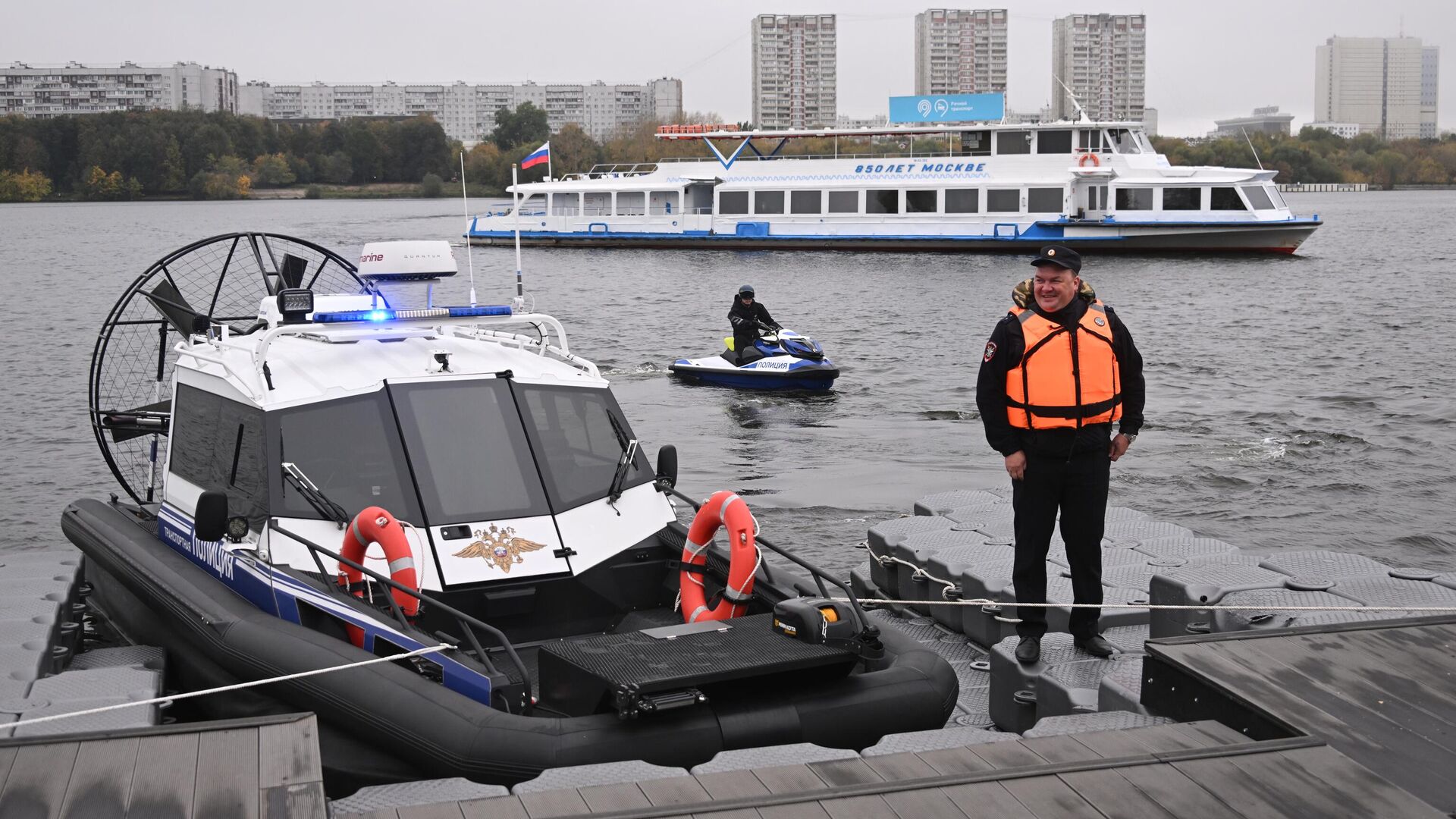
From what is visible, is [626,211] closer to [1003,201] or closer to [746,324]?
[1003,201]

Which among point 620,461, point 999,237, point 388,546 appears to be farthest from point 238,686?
point 999,237

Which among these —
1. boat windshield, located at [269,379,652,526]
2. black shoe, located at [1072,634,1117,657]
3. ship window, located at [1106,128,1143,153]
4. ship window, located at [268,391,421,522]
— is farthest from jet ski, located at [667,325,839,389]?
ship window, located at [1106,128,1143,153]

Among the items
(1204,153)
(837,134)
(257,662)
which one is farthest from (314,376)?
(1204,153)

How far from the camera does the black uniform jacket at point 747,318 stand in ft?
70.4

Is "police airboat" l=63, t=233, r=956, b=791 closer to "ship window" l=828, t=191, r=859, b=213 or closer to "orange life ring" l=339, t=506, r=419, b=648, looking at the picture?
"orange life ring" l=339, t=506, r=419, b=648

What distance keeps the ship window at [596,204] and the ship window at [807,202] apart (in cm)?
879

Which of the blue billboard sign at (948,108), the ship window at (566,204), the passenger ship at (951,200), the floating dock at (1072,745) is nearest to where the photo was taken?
the floating dock at (1072,745)

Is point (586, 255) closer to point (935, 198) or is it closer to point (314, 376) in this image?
point (935, 198)

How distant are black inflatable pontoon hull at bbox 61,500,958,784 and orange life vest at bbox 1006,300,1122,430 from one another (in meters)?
1.28

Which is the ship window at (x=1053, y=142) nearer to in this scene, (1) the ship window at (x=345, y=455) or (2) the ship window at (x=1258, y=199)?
(2) the ship window at (x=1258, y=199)

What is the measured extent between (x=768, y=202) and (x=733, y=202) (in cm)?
177

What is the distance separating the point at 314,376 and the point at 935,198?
144ft

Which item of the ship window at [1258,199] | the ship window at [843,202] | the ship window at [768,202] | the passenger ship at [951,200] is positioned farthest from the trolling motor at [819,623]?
the ship window at [768,202]

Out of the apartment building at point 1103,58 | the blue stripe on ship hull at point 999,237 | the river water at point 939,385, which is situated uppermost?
the apartment building at point 1103,58
